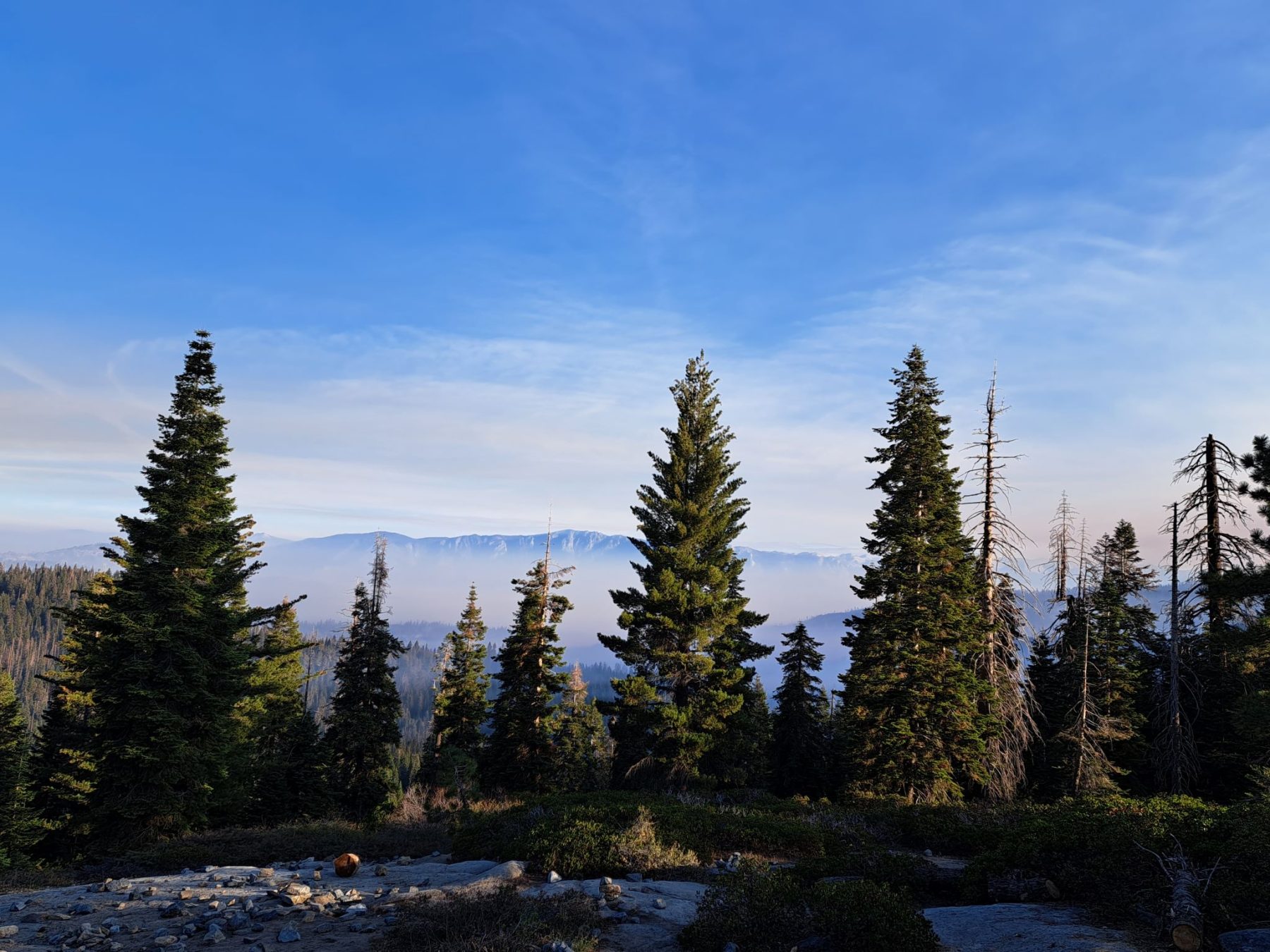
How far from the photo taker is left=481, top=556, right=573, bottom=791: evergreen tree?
3478 centimetres

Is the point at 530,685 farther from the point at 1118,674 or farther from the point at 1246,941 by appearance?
the point at 1246,941

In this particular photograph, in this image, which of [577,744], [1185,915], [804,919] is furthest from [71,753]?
[1185,915]

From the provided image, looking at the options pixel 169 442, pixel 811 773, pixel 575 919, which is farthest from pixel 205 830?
pixel 811 773

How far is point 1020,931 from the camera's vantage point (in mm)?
7992

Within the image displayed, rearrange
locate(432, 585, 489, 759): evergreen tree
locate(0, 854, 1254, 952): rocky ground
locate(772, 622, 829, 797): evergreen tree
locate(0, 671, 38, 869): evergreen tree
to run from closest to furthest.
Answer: locate(0, 854, 1254, 952): rocky ground → locate(0, 671, 38, 869): evergreen tree → locate(772, 622, 829, 797): evergreen tree → locate(432, 585, 489, 759): evergreen tree

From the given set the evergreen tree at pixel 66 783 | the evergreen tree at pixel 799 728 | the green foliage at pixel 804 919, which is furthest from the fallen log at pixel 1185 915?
the evergreen tree at pixel 799 728

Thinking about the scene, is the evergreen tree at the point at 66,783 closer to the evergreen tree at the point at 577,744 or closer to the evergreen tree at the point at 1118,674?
the evergreen tree at the point at 577,744

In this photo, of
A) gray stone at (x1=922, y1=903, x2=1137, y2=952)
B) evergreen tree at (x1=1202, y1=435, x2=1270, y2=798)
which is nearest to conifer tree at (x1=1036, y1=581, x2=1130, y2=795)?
evergreen tree at (x1=1202, y1=435, x2=1270, y2=798)

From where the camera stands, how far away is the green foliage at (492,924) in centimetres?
713

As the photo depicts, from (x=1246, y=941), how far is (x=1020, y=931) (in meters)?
2.23

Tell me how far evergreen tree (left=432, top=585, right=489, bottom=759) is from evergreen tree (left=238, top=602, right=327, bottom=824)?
7448 mm

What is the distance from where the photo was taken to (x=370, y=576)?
36.7m

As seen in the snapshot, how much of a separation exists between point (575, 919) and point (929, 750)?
62.6ft

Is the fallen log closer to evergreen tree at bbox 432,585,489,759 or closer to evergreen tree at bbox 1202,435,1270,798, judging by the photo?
evergreen tree at bbox 1202,435,1270,798
